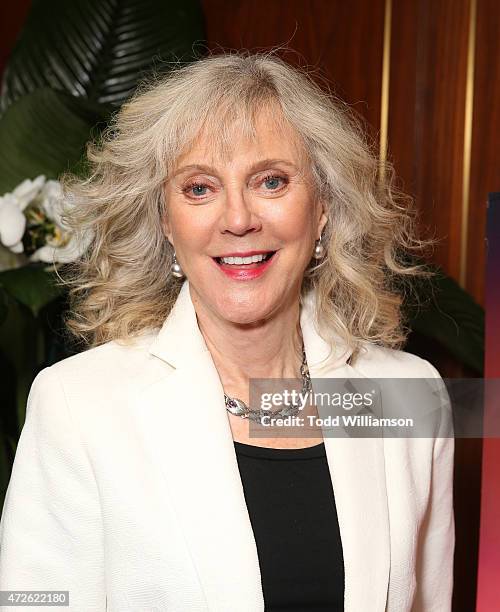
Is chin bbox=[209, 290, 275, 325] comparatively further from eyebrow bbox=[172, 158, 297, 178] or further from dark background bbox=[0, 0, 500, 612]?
dark background bbox=[0, 0, 500, 612]

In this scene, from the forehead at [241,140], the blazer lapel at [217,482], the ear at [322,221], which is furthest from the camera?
the ear at [322,221]

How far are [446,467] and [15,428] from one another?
44.9 inches

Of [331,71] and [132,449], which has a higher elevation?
[331,71]

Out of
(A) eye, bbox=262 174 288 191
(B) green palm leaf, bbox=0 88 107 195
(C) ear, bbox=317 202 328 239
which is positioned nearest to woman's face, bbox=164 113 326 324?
Result: (A) eye, bbox=262 174 288 191

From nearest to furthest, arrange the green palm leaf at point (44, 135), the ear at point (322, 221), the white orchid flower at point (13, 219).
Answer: the ear at point (322, 221), the white orchid flower at point (13, 219), the green palm leaf at point (44, 135)

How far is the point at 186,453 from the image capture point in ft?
5.65

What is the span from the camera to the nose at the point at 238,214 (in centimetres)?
173

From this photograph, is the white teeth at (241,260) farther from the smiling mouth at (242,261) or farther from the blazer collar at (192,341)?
the blazer collar at (192,341)

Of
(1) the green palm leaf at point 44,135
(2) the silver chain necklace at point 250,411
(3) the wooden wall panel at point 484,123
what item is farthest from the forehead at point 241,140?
(3) the wooden wall panel at point 484,123

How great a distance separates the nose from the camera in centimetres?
173

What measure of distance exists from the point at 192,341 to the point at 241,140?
40 centimetres

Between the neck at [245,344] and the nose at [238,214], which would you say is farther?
the neck at [245,344]

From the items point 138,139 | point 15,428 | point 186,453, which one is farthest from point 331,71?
point 186,453

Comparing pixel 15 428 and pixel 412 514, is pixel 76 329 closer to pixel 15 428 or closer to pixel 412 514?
pixel 15 428
